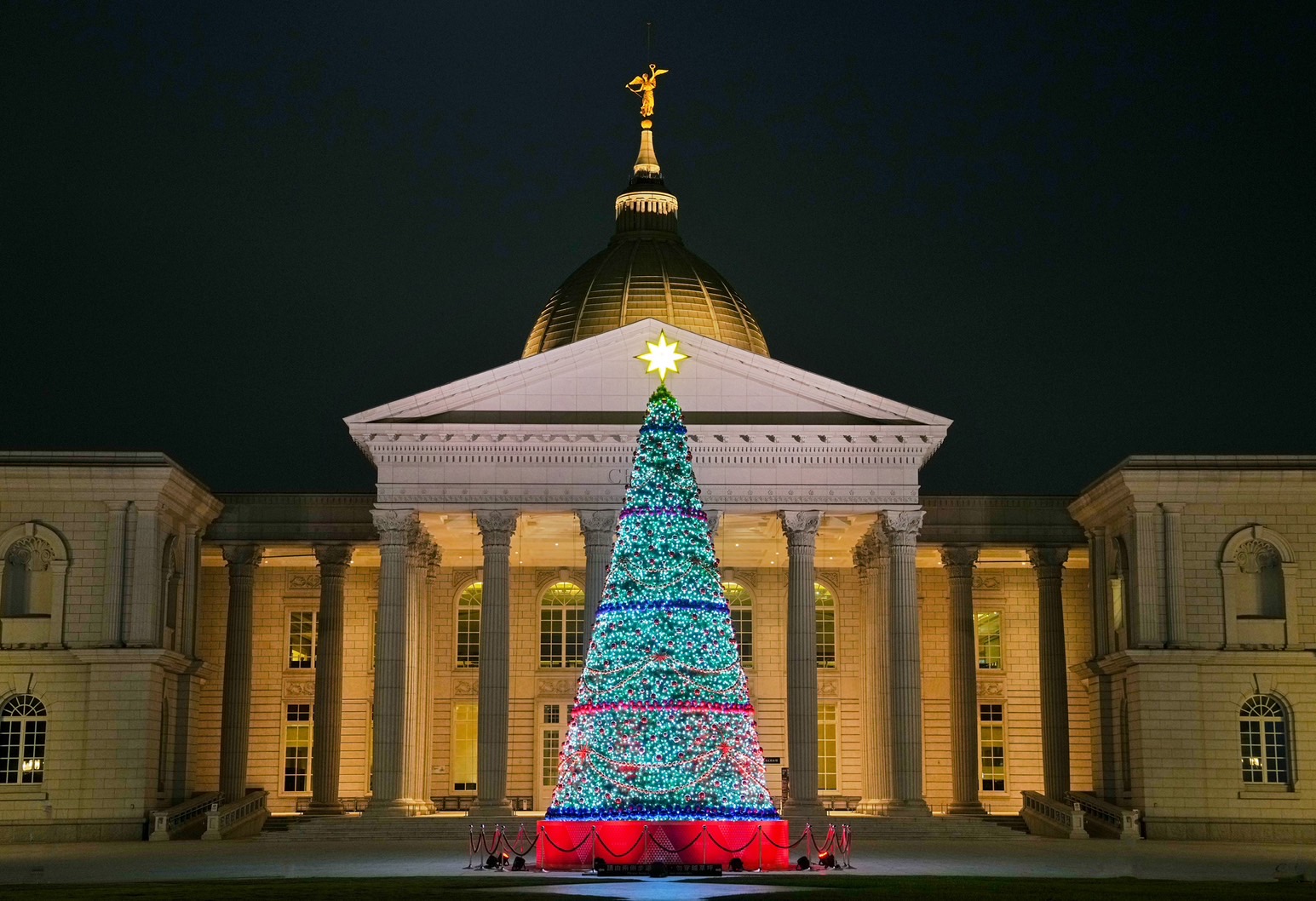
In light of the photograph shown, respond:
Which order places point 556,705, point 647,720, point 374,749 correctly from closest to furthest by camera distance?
1. point 647,720
2. point 374,749
3. point 556,705

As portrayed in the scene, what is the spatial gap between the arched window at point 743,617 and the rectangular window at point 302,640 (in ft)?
47.2

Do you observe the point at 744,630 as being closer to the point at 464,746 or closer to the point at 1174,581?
the point at 464,746

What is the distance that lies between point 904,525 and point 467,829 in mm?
15107

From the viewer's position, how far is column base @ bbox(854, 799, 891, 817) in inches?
2192

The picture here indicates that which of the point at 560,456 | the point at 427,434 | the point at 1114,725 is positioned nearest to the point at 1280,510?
the point at 1114,725

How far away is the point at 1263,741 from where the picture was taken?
55719mm

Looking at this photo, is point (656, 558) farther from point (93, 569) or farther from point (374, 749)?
point (93, 569)

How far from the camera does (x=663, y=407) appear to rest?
39.4m

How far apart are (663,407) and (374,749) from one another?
65.9ft

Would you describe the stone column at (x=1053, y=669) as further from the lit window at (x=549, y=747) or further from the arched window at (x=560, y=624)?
the lit window at (x=549, y=747)

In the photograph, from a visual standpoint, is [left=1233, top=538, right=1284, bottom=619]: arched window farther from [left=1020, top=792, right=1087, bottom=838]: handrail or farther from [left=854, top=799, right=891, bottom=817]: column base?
[left=854, top=799, right=891, bottom=817]: column base

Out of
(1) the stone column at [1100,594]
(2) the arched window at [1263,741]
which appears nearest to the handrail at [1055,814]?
(1) the stone column at [1100,594]

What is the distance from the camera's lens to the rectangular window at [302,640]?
66.9 m

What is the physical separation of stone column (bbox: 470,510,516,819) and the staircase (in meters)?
1.14
